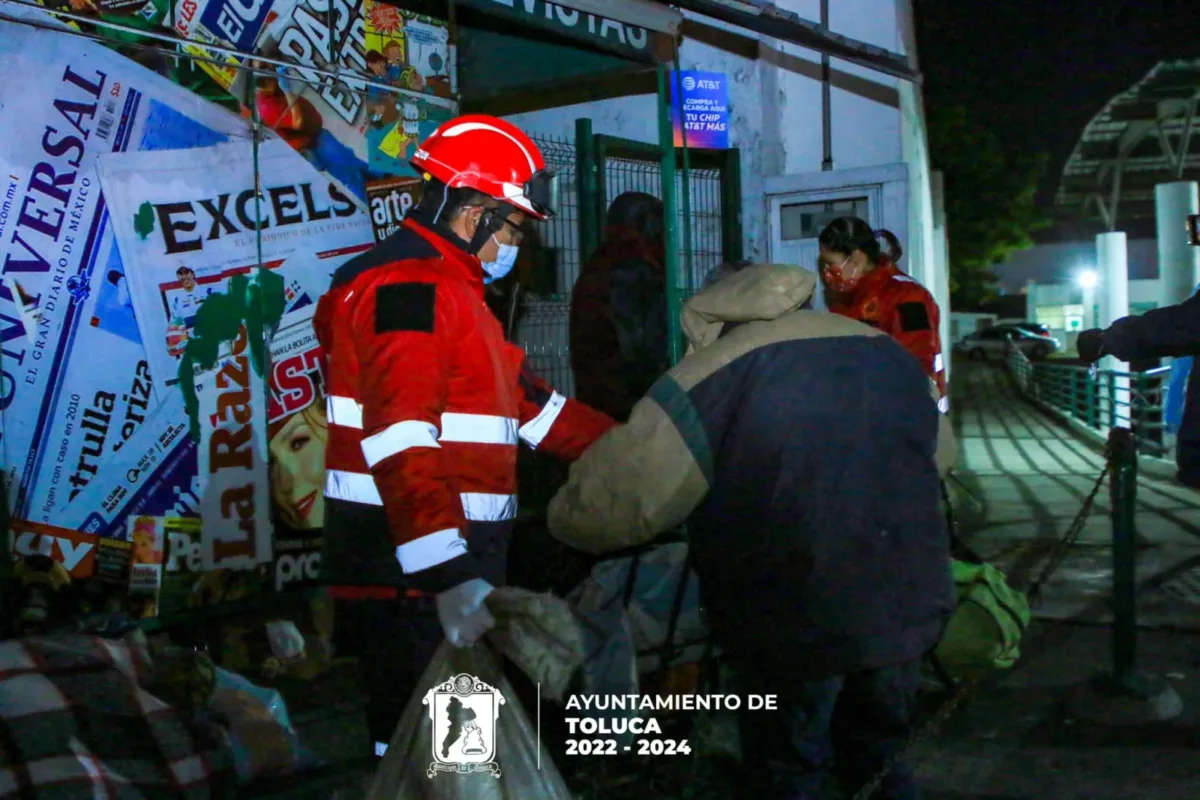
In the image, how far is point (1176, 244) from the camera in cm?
2080

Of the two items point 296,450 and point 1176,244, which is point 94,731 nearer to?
point 296,450

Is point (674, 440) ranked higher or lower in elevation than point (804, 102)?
Answer: lower

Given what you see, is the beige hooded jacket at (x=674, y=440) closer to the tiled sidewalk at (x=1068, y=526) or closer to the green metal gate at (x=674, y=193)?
the tiled sidewalk at (x=1068, y=526)

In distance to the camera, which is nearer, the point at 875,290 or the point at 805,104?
the point at 875,290

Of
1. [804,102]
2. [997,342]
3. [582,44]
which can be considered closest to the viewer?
[582,44]

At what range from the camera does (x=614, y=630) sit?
2934 mm

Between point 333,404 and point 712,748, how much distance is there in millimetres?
2043

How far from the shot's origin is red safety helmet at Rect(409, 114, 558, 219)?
298 centimetres

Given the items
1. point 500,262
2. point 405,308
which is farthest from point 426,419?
point 500,262

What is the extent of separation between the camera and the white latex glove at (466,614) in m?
2.53

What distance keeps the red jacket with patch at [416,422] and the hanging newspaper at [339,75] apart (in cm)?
282

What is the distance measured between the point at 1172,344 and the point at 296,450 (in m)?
3.95

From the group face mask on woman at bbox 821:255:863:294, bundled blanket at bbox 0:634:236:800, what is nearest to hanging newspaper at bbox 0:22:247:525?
bundled blanket at bbox 0:634:236:800

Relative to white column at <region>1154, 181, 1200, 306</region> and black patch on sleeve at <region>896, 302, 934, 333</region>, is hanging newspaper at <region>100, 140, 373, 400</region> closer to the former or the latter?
black patch on sleeve at <region>896, 302, 934, 333</region>
